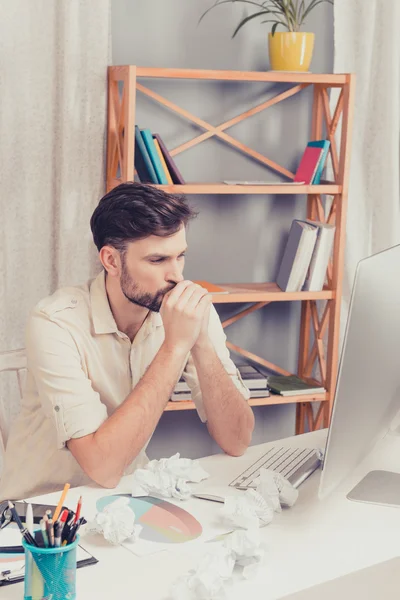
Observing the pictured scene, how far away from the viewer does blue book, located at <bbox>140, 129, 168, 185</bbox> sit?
264cm

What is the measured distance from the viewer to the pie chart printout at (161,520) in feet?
4.41

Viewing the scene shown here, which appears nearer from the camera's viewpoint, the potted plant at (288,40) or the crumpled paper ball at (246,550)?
the crumpled paper ball at (246,550)

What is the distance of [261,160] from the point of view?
9.98ft

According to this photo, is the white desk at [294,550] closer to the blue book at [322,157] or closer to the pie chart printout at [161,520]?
the pie chart printout at [161,520]

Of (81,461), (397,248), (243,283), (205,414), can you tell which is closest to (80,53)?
(243,283)

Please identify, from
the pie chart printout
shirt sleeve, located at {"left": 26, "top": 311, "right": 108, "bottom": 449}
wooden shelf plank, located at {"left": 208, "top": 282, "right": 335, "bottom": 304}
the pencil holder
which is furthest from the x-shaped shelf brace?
the pencil holder

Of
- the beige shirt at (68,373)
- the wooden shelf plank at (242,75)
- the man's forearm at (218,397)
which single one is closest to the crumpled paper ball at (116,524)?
the beige shirt at (68,373)

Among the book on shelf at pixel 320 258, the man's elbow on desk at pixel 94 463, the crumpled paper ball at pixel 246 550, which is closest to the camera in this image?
the crumpled paper ball at pixel 246 550

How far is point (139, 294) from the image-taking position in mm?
1904

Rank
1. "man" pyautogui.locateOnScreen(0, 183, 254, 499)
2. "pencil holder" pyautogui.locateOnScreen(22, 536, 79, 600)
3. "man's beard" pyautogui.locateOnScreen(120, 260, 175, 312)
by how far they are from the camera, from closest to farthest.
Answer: "pencil holder" pyautogui.locateOnScreen(22, 536, 79, 600) → "man" pyautogui.locateOnScreen(0, 183, 254, 499) → "man's beard" pyautogui.locateOnScreen(120, 260, 175, 312)

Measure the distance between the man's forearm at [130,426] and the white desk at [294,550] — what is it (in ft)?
0.15

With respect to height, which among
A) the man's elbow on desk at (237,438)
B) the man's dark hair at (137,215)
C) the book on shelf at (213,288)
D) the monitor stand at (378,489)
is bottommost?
the man's elbow on desk at (237,438)

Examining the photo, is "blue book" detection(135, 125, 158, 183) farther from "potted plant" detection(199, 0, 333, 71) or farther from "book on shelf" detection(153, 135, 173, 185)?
"potted plant" detection(199, 0, 333, 71)

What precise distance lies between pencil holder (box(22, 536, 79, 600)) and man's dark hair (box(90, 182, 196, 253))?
0.92 metres
